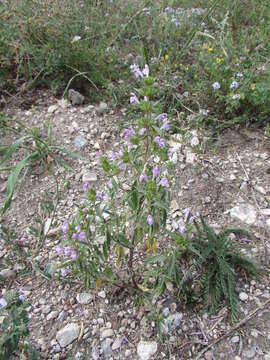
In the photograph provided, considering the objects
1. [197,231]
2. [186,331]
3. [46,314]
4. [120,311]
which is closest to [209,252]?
[197,231]

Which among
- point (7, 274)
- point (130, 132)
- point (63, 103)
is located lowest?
point (7, 274)

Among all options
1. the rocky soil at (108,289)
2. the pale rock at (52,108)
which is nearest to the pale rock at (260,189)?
the rocky soil at (108,289)

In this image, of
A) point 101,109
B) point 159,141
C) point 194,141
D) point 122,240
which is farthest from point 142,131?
point 101,109

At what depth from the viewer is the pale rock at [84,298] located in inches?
76.5

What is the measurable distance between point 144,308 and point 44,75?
2.08 meters

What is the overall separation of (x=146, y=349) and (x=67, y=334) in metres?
0.38

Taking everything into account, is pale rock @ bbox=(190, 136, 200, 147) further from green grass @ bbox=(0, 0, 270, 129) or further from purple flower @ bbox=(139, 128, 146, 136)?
purple flower @ bbox=(139, 128, 146, 136)

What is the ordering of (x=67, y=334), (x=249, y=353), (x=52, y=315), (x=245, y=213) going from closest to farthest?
1. (x=249, y=353)
2. (x=67, y=334)
3. (x=52, y=315)
4. (x=245, y=213)

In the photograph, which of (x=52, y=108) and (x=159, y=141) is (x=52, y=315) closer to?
(x=159, y=141)

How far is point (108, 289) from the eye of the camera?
197 cm

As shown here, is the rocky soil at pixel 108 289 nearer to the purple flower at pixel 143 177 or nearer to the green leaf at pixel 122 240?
the green leaf at pixel 122 240

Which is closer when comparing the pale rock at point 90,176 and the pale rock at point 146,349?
the pale rock at point 146,349

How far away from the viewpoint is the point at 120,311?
1.89m

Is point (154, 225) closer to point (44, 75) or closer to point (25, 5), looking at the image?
point (44, 75)
